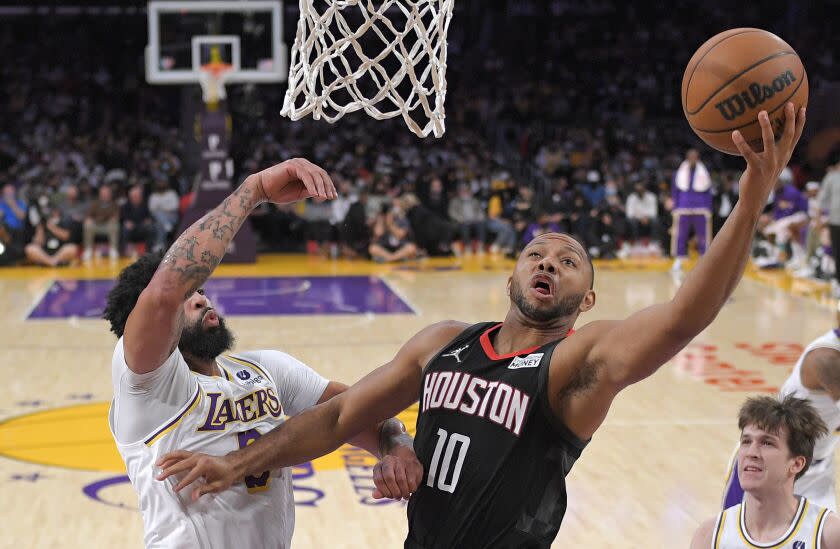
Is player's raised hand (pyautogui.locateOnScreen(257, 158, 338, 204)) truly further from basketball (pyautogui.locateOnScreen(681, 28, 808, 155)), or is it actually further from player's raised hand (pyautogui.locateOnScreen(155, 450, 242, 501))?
basketball (pyautogui.locateOnScreen(681, 28, 808, 155))

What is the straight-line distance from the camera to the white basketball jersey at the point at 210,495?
10.7 ft

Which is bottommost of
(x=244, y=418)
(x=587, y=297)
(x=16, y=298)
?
(x=16, y=298)

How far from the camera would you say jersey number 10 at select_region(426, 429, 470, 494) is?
297cm

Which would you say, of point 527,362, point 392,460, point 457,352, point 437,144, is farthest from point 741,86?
point 437,144

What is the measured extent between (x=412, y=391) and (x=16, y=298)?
1196cm

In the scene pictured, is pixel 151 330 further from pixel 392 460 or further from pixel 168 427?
pixel 392 460

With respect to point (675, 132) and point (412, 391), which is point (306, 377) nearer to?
point (412, 391)

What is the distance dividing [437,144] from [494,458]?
2205 centimetres

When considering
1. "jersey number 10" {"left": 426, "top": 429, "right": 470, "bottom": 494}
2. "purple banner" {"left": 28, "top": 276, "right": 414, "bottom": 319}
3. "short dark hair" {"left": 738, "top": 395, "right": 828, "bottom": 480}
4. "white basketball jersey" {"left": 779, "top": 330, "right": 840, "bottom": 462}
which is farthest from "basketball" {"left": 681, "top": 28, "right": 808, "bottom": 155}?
"purple banner" {"left": 28, "top": 276, "right": 414, "bottom": 319}

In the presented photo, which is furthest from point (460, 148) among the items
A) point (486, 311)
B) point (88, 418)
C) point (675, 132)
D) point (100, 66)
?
point (88, 418)

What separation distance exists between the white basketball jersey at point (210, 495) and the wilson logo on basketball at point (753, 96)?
1609 mm

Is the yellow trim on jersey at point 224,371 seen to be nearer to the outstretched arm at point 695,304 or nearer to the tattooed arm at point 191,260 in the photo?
the tattooed arm at point 191,260

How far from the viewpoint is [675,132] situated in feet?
85.8

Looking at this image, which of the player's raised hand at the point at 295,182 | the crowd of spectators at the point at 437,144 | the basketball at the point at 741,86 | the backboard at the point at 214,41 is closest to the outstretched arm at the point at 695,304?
the basketball at the point at 741,86
